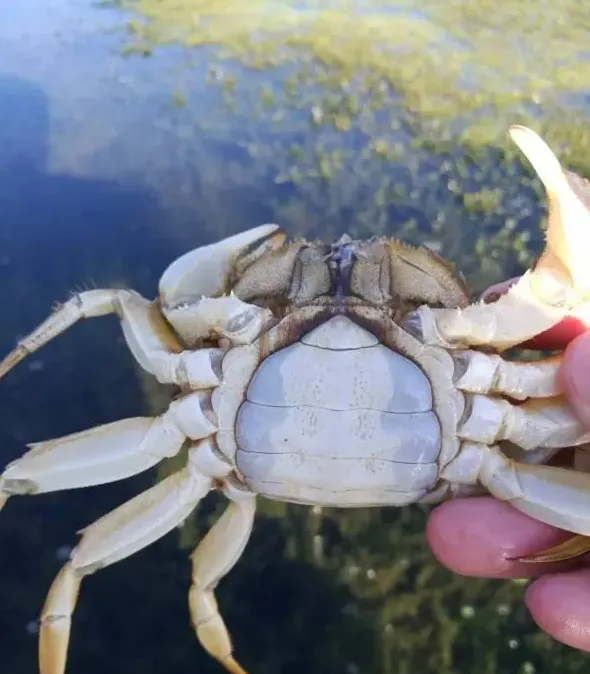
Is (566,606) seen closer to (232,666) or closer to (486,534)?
(486,534)

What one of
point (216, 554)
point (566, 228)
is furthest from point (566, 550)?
point (216, 554)

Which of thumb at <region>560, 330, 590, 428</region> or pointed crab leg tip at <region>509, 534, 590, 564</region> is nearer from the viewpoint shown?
thumb at <region>560, 330, 590, 428</region>

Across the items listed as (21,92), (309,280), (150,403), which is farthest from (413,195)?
(309,280)

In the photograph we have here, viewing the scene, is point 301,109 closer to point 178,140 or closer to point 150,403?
point 178,140

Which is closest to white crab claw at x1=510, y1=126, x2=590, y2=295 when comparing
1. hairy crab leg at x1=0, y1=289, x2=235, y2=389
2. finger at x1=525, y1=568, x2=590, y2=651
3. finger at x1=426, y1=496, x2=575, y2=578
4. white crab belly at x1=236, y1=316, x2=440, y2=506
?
white crab belly at x1=236, y1=316, x2=440, y2=506

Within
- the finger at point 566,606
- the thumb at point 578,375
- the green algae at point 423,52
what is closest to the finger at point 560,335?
the thumb at point 578,375

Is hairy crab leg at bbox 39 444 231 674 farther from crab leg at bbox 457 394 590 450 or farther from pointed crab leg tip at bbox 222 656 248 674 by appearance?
crab leg at bbox 457 394 590 450

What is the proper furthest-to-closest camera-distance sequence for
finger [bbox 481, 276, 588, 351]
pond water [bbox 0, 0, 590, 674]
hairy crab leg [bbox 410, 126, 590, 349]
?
1. pond water [bbox 0, 0, 590, 674]
2. finger [bbox 481, 276, 588, 351]
3. hairy crab leg [bbox 410, 126, 590, 349]
